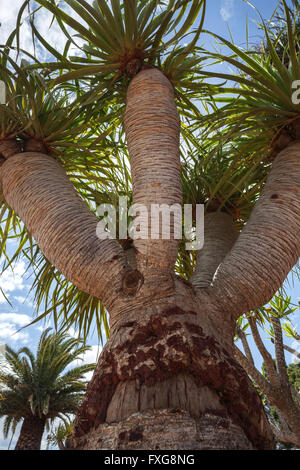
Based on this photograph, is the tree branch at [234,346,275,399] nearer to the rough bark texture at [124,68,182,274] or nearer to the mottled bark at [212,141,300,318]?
the mottled bark at [212,141,300,318]

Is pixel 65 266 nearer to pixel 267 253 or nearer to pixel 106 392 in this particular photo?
pixel 106 392

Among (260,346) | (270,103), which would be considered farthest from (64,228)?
(260,346)

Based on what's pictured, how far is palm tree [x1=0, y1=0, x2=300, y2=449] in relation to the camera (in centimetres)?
162

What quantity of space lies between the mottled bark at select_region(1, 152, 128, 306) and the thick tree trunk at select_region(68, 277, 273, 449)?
258 millimetres

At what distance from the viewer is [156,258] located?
83.8 inches

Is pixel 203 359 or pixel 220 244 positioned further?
pixel 220 244

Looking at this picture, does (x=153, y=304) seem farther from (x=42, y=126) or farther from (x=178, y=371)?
(x=42, y=126)

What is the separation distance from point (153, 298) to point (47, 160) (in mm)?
1366

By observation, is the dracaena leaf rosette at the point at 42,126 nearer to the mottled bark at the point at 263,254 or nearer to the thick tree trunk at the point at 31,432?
the mottled bark at the point at 263,254

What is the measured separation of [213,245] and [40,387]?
13.4 m

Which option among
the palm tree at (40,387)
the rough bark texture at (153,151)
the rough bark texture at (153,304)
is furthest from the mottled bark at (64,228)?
the palm tree at (40,387)

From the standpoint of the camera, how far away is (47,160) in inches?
111
